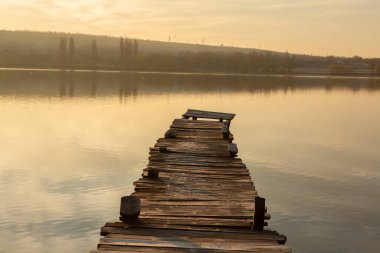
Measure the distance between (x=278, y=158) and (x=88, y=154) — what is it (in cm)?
1163

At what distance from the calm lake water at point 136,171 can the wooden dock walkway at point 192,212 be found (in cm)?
276

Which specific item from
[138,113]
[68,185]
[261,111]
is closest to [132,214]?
[68,185]

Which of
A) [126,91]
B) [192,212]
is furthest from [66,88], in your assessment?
[192,212]

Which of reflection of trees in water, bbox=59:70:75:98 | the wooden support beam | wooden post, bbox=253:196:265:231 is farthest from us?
reflection of trees in water, bbox=59:70:75:98

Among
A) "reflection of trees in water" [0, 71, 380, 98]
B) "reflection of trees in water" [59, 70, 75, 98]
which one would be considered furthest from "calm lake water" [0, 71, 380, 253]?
"reflection of trees in water" [0, 71, 380, 98]

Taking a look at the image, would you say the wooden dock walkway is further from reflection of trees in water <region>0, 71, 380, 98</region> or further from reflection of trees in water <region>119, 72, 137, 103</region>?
reflection of trees in water <region>0, 71, 380, 98</region>

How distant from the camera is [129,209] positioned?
11.9 metres

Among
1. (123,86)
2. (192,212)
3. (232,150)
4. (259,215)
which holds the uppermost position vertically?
(123,86)

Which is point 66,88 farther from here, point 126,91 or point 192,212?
point 192,212

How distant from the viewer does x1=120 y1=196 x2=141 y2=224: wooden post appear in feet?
38.9

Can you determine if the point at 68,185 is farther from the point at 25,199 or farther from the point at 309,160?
the point at 309,160

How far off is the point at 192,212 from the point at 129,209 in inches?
80.7

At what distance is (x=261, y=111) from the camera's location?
62.3 m

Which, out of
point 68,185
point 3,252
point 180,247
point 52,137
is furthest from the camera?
point 52,137
